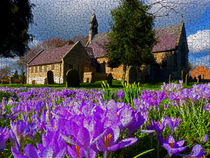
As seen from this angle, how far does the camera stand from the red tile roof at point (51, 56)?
3177cm

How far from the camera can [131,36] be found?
80.1 ft

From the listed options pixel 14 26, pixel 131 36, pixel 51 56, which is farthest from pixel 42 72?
pixel 131 36

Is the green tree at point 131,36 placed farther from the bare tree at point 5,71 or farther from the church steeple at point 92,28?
the bare tree at point 5,71

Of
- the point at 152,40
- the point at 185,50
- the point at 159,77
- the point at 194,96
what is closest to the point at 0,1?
the point at 194,96

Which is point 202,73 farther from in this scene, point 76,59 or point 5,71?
point 5,71

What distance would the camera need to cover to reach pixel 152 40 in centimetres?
2533

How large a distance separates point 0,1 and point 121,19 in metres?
15.9

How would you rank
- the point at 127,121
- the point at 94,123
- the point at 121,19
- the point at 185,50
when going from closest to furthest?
the point at 94,123, the point at 127,121, the point at 121,19, the point at 185,50

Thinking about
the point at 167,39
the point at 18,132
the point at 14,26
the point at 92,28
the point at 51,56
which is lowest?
the point at 18,132

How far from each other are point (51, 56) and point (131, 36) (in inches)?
692

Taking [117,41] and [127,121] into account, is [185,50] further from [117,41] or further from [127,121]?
[127,121]

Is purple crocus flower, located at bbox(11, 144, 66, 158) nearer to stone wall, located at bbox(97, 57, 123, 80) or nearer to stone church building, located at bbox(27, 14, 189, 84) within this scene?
stone church building, located at bbox(27, 14, 189, 84)

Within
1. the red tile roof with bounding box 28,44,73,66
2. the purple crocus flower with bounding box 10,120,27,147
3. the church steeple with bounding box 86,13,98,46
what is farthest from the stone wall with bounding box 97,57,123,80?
the purple crocus flower with bounding box 10,120,27,147

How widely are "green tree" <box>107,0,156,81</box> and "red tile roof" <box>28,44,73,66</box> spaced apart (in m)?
10.9
